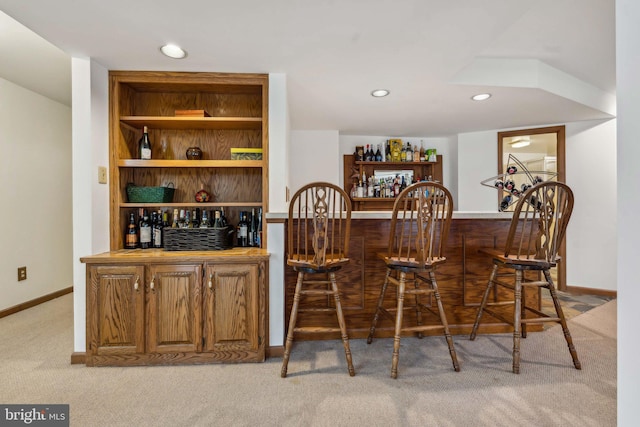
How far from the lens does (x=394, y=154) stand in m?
4.13

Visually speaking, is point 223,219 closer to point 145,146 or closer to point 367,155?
point 145,146

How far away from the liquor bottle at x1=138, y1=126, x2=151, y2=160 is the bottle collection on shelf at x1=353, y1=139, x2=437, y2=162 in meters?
2.68

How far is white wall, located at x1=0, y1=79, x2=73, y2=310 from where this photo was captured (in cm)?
276

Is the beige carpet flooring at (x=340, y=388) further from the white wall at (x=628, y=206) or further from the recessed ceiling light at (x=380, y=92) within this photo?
the recessed ceiling light at (x=380, y=92)

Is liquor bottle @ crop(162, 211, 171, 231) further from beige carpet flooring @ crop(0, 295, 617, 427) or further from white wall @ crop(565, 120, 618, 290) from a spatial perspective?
white wall @ crop(565, 120, 618, 290)

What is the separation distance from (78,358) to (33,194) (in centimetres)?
213

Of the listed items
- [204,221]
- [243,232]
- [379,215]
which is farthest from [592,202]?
[204,221]

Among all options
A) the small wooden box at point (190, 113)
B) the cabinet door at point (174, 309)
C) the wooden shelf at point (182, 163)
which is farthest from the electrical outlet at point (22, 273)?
the small wooden box at point (190, 113)

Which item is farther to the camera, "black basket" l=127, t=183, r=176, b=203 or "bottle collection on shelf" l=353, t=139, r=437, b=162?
"bottle collection on shelf" l=353, t=139, r=437, b=162

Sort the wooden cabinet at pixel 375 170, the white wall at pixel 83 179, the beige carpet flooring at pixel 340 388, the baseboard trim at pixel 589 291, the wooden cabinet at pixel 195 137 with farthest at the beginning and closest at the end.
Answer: the wooden cabinet at pixel 375 170, the baseboard trim at pixel 589 291, the wooden cabinet at pixel 195 137, the white wall at pixel 83 179, the beige carpet flooring at pixel 340 388

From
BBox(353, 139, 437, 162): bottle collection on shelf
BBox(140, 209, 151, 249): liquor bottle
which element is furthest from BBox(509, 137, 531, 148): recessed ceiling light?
BBox(140, 209, 151, 249): liquor bottle

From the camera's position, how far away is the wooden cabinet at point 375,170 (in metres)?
4.10

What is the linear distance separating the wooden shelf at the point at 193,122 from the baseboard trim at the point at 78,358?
65.6 inches

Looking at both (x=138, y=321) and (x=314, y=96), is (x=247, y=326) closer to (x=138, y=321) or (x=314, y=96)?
(x=138, y=321)
